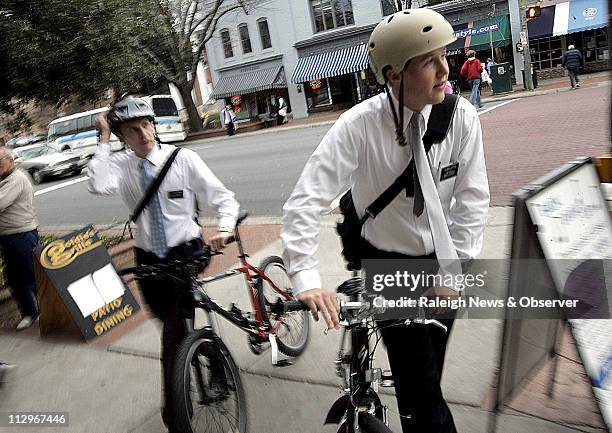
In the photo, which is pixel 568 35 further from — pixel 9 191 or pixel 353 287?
pixel 353 287

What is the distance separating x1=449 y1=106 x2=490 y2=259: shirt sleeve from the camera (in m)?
2.10

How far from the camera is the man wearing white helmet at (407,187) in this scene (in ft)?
6.20

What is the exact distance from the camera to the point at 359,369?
2.14 m

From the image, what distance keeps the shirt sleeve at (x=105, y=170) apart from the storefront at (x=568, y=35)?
2381 centimetres

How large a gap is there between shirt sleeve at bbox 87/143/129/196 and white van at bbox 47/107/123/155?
66.9 ft

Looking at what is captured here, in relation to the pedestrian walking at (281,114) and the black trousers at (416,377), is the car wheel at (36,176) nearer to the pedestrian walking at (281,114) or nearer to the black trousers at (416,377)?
the pedestrian walking at (281,114)

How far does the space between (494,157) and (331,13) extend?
2098 cm

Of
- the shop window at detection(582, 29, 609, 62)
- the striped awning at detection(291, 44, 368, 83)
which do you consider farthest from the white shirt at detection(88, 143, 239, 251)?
the shop window at detection(582, 29, 609, 62)

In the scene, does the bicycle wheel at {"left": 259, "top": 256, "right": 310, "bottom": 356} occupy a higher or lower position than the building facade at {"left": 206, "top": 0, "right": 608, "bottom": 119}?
lower

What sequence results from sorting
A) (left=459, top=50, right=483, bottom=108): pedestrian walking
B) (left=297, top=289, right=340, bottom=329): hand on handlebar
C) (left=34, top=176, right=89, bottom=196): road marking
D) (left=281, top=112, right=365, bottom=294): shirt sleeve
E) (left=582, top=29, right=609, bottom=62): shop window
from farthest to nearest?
(left=582, top=29, right=609, bottom=62): shop window → (left=34, top=176, right=89, bottom=196): road marking → (left=459, top=50, right=483, bottom=108): pedestrian walking → (left=281, top=112, right=365, bottom=294): shirt sleeve → (left=297, top=289, right=340, bottom=329): hand on handlebar

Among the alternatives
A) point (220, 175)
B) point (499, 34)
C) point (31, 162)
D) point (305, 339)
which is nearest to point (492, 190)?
point (305, 339)

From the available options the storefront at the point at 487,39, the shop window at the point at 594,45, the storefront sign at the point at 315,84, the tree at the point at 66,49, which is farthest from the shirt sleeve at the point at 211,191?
the storefront sign at the point at 315,84

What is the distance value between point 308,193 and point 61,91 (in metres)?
6.87

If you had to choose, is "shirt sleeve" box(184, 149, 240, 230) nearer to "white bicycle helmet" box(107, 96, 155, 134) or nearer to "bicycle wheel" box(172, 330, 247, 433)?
"white bicycle helmet" box(107, 96, 155, 134)
